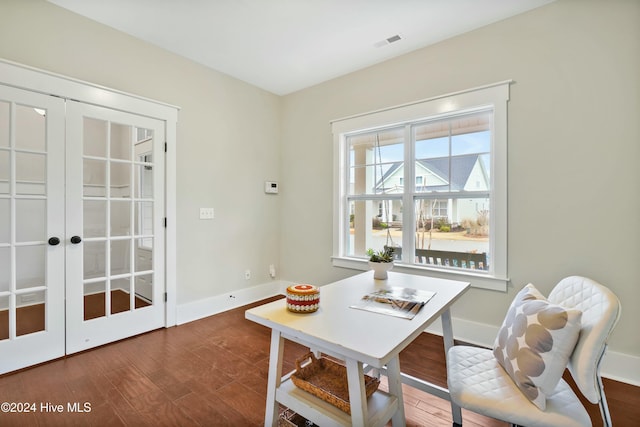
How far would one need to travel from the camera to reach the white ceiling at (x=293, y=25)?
236 centimetres

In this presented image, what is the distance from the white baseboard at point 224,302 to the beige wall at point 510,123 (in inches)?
4.1

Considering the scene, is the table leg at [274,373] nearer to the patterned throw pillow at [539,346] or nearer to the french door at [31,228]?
the patterned throw pillow at [539,346]

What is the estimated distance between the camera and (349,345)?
106cm

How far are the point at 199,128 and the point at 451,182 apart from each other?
8.89 ft

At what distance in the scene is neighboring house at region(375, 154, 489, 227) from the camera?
2746mm

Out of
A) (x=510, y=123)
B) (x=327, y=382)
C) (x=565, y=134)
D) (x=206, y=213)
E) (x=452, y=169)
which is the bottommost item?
(x=327, y=382)

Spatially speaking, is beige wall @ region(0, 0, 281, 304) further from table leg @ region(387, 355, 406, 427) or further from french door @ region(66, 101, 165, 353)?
table leg @ region(387, 355, 406, 427)

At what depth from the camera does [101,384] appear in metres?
2.06

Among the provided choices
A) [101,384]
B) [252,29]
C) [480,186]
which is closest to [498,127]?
[480,186]

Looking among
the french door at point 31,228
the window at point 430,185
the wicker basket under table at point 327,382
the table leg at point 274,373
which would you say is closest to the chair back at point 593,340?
the wicker basket under table at point 327,382

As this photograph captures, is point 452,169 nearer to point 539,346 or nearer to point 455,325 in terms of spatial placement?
point 455,325

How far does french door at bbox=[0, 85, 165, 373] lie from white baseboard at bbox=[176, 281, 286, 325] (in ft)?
0.92

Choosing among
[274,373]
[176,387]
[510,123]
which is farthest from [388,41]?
[176,387]

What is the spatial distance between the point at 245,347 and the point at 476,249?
89.0 inches
